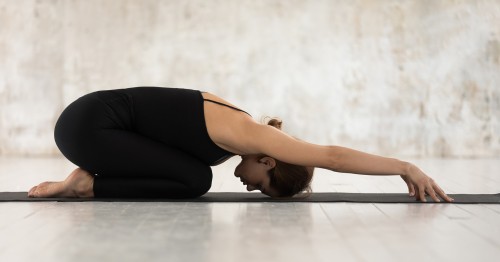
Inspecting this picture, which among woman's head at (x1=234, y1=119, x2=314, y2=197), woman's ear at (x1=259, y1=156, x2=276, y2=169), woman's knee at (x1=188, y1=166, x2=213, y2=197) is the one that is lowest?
woman's knee at (x1=188, y1=166, x2=213, y2=197)

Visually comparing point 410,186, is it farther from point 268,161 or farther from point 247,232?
point 247,232

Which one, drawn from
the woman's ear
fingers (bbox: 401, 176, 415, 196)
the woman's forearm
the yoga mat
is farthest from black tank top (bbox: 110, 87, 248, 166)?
fingers (bbox: 401, 176, 415, 196)

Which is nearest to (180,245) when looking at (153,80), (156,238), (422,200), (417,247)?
(156,238)

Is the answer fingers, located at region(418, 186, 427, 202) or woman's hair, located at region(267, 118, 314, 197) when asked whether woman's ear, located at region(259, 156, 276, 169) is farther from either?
fingers, located at region(418, 186, 427, 202)

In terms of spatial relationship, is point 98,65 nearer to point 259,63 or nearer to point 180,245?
point 259,63

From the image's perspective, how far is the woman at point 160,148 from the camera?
3.01 metres

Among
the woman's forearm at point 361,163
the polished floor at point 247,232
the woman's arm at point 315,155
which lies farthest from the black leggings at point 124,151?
the woman's forearm at point 361,163

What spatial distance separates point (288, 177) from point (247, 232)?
0.75m

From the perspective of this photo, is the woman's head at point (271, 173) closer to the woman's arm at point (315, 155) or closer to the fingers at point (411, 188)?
the woman's arm at point (315, 155)

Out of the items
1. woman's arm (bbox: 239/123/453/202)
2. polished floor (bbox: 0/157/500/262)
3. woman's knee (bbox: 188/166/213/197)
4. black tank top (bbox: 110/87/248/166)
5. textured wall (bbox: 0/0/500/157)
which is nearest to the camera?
polished floor (bbox: 0/157/500/262)

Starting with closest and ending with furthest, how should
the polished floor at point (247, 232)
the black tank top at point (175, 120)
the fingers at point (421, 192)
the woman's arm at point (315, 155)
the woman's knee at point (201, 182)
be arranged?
the polished floor at point (247, 232) < the woman's arm at point (315, 155) < the fingers at point (421, 192) < the black tank top at point (175, 120) < the woman's knee at point (201, 182)

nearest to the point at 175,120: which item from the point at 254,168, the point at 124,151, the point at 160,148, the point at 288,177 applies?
the point at 160,148

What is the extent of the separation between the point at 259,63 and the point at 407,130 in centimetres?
145

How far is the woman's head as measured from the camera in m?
3.01
